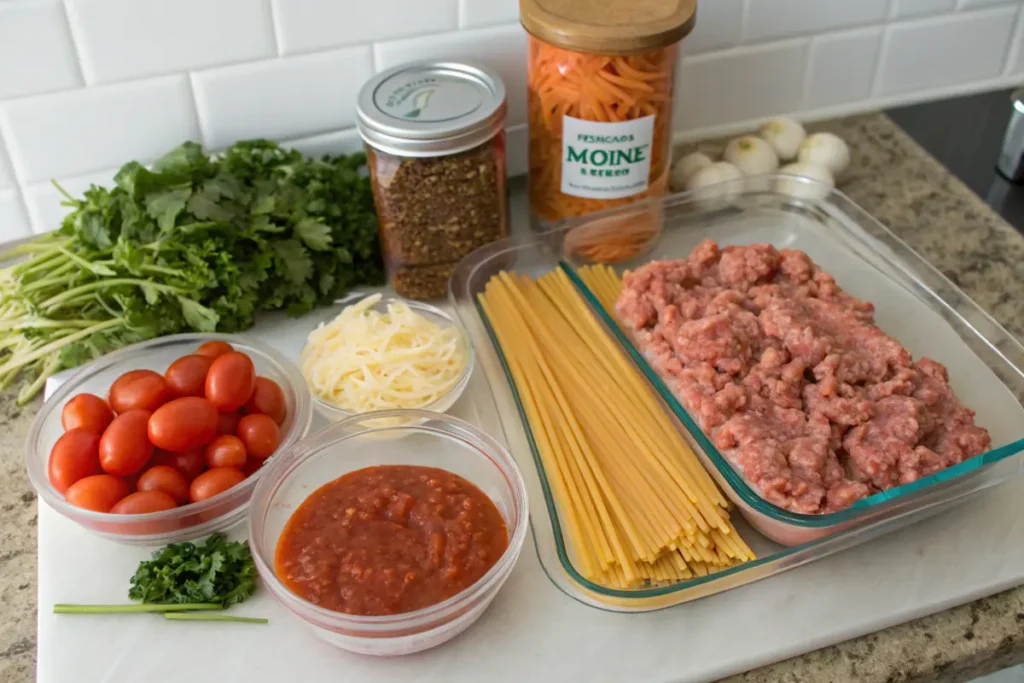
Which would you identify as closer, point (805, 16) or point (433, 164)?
point (433, 164)

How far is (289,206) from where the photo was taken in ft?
4.30

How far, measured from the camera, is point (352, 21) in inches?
53.5

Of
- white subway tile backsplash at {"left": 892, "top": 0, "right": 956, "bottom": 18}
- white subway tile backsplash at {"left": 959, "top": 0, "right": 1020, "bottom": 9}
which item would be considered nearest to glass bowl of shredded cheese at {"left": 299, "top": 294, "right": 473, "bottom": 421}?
white subway tile backsplash at {"left": 892, "top": 0, "right": 956, "bottom": 18}

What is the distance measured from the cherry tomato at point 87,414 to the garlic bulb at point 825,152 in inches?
47.8

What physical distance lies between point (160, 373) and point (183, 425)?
0.23m

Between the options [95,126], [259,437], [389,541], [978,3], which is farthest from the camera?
[978,3]

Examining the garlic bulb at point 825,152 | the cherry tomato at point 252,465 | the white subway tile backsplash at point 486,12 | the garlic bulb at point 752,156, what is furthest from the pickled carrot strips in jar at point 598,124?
the cherry tomato at point 252,465

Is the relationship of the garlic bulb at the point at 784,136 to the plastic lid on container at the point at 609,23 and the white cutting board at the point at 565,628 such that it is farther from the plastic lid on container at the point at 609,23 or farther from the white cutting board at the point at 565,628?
the white cutting board at the point at 565,628

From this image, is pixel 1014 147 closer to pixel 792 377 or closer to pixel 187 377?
pixel 792 377

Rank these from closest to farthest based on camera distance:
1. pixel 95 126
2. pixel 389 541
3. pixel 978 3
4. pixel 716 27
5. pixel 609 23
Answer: pixel 389 541 → pixel 609 23 → pixel 95 126 → pixel 716 27 → pixel 978 3

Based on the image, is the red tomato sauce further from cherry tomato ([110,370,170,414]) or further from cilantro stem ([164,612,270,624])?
cherry tomato ([110,370,170,414])

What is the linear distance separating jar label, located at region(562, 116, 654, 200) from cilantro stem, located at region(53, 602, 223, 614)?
0.76m

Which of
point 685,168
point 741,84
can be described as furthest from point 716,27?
point 685,168

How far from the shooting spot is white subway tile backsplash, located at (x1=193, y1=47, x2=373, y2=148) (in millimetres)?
1362
